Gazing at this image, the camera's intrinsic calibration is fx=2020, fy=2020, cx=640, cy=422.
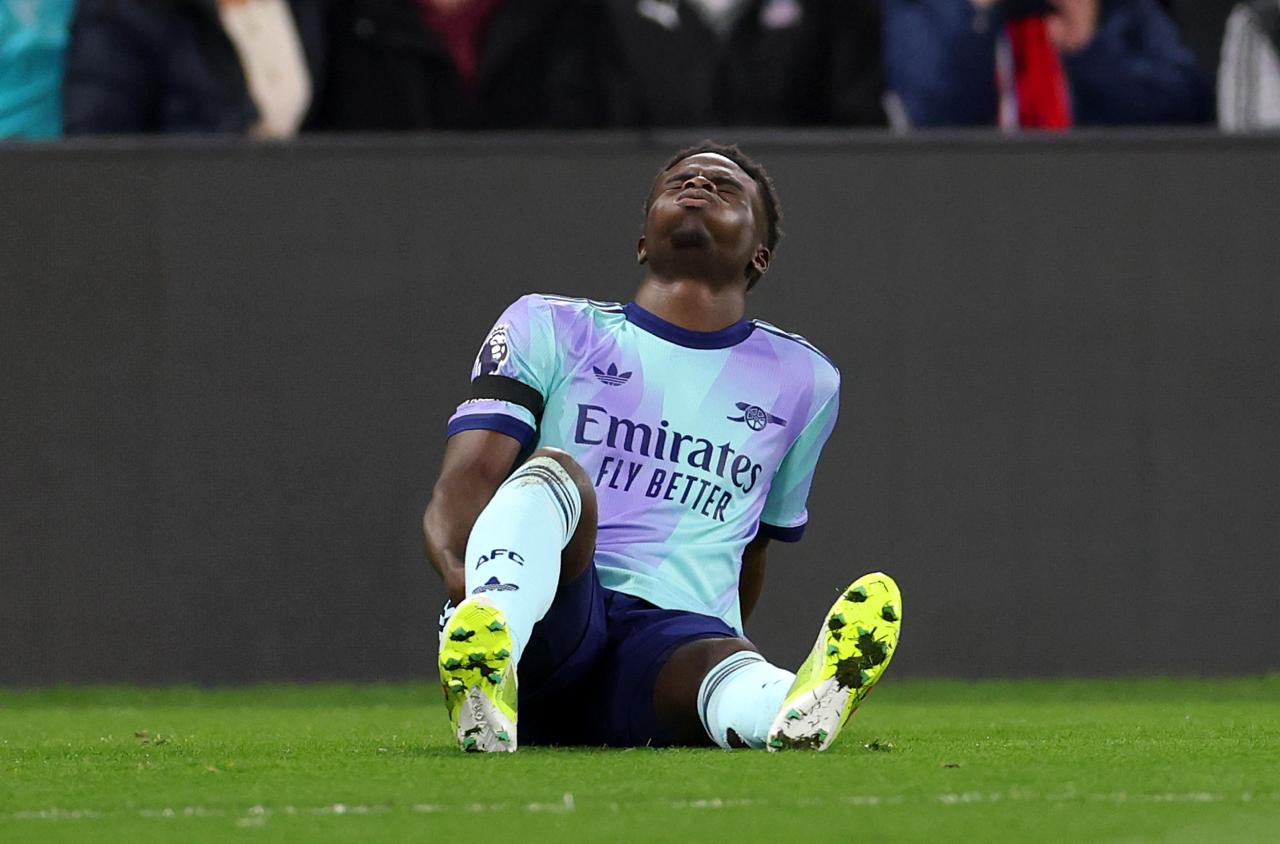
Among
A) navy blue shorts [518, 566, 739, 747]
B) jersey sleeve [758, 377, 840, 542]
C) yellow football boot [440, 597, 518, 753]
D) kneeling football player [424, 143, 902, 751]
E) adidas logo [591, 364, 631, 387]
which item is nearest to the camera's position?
yellow football boot [440, 597, 518, 753]

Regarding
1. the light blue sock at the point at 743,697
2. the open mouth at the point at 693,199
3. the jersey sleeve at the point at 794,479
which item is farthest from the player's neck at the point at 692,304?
the light blue sock at the point at 743,697

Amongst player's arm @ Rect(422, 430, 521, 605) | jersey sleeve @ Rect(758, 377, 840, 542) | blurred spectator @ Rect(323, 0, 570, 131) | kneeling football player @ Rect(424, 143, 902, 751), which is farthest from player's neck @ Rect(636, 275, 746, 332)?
blurred spectator @ Rect(323, 0, 570, 131)

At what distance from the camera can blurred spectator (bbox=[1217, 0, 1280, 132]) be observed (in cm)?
729

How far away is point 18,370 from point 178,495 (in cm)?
72

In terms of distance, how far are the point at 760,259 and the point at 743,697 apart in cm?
100

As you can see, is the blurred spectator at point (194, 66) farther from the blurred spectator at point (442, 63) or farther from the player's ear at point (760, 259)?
the player's ear at point (760, 259)

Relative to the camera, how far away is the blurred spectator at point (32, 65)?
707 cm

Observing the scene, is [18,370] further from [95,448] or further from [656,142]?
[656,142]

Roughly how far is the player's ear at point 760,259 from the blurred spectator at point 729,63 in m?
3.40

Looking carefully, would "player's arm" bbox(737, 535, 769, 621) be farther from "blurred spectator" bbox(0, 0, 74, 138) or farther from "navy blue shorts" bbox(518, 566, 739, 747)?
"blurred spectator" bbox(0, 0, 74, 138)

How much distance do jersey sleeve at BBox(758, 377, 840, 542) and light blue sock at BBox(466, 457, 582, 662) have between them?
0.81 metres

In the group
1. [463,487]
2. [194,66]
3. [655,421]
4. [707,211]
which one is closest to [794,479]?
[655,421]

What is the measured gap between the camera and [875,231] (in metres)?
7.17

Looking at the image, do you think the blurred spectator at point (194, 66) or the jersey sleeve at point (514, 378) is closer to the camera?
the jersey sleeve at point (514, 378)
